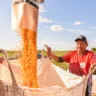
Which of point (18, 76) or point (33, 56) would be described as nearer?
point (33, 56)

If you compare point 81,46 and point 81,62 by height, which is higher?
point 81,46

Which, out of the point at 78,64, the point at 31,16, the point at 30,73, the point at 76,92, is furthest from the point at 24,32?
the point at 76,92

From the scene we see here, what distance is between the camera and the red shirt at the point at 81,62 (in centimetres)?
477

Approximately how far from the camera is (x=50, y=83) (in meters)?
5.01

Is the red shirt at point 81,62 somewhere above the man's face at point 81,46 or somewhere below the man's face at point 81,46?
below

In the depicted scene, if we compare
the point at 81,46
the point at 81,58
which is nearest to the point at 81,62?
the point at 81,58

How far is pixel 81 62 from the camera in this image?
4840 millimetres

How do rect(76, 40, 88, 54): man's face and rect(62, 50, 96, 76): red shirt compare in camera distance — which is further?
rect(76, 40, 88, 54): man's face

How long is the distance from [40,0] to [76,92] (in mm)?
1512

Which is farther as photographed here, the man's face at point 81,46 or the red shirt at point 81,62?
the man's face at point 81,46

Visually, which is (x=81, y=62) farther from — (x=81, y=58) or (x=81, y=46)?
(x=81, y=46)

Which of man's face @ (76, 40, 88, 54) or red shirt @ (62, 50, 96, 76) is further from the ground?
man's face @ (76, 40, 88, 54)

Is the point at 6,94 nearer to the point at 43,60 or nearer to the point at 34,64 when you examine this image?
the point at 34,64

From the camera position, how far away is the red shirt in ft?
15.7
